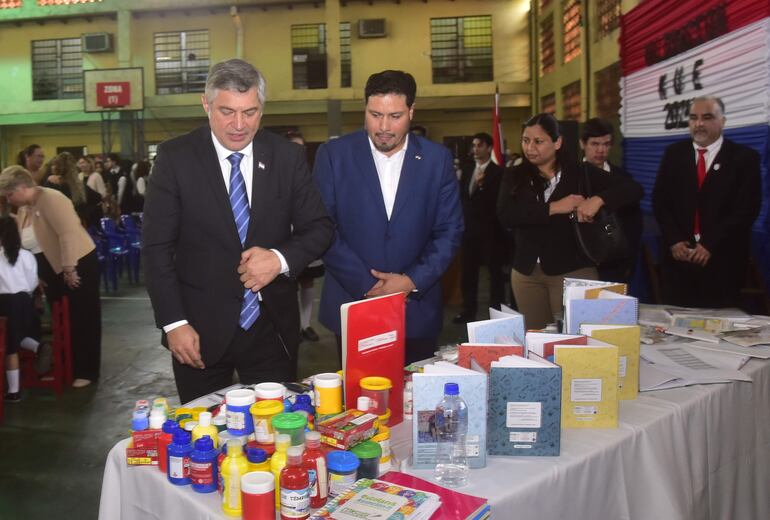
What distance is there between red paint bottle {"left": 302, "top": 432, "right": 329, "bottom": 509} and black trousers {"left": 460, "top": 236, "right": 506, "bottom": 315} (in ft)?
16.6

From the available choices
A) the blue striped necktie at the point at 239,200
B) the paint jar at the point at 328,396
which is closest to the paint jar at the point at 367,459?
the paint jar at the point at 328,396

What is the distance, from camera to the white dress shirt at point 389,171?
2.52m

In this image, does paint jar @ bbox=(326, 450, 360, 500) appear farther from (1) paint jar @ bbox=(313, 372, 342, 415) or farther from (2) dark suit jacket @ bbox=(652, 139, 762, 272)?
(2) dark suit jacket @ bbox=(652, 139, 762, 272)

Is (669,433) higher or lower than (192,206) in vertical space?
lower

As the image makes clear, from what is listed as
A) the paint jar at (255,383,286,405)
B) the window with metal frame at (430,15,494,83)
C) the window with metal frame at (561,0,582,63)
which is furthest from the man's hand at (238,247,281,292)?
the window with metal frame at (430,15,494,83)

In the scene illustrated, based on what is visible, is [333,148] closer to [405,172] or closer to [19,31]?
[405,172]

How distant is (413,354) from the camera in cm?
263

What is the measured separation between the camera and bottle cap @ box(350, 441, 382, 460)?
1.46 metres

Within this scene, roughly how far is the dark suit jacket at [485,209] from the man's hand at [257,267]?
4.42 meters

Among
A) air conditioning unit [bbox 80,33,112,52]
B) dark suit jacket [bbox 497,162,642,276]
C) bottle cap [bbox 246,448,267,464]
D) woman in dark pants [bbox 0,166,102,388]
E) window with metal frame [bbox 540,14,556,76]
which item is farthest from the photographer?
air conditioning unit [bbox 80,33,112,52]

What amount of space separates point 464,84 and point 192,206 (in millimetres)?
15748

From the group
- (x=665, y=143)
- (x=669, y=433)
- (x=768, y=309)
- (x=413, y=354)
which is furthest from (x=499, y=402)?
(x=665, y=143)

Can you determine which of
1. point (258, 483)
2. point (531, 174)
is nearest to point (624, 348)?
point (258, 483)

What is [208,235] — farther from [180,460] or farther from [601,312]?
[601,312]
